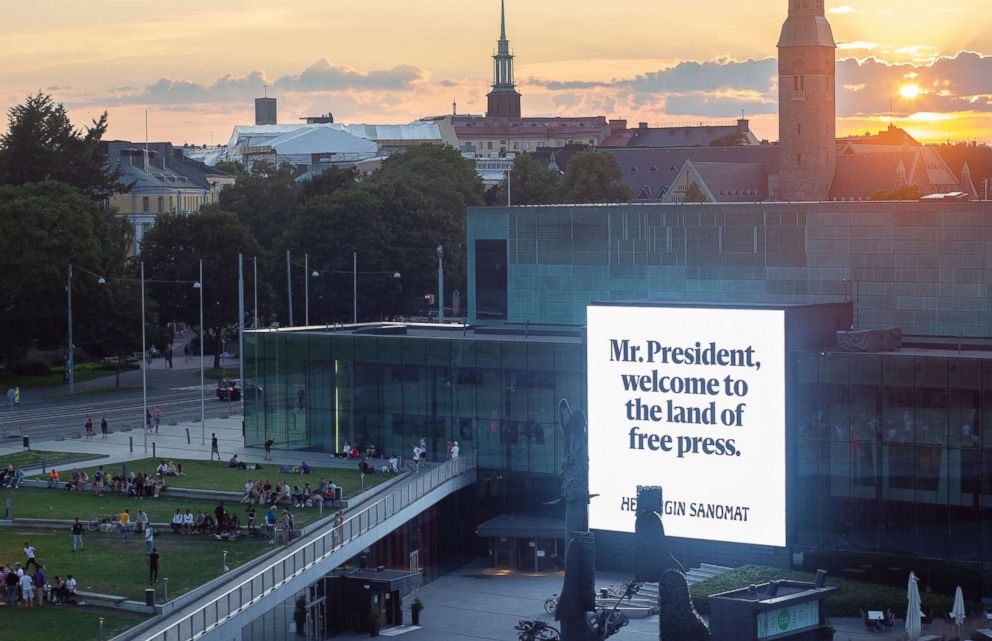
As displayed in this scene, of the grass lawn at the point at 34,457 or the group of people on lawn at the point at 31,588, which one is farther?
the grass lawn at the point at 34,457

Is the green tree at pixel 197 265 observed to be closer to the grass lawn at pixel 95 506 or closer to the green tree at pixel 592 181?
the grass lawn at pixel 95 506

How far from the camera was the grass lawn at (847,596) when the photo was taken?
2119 inches

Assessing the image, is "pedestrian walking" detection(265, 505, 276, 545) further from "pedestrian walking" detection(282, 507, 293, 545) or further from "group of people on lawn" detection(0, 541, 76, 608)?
"group of people on lawn" detection(0, 541, 76, 608)

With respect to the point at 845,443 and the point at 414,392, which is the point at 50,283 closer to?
the point at 414,392

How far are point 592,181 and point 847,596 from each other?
131 m

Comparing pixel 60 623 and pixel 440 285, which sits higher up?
pixel 440 285

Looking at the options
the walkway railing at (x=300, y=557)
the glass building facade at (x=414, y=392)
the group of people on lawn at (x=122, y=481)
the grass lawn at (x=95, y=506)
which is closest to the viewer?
the walkway railing at (x=300, y=557)

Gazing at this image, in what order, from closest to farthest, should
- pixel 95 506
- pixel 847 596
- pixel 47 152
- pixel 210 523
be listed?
pixel 847 596, pixel 210 523, pixel 95 506, pixel 47 152

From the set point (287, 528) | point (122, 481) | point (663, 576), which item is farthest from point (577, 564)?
point (122, 481)

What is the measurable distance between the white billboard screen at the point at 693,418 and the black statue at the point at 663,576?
27107mm

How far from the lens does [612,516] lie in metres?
58.9

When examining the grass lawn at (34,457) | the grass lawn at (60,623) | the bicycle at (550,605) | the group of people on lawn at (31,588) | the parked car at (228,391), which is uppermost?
the parked car at (228,391)

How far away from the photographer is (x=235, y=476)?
231 feet

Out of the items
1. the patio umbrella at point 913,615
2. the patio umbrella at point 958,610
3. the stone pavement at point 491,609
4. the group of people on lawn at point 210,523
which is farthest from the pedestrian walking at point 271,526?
the patio umbrella at point 958,610
